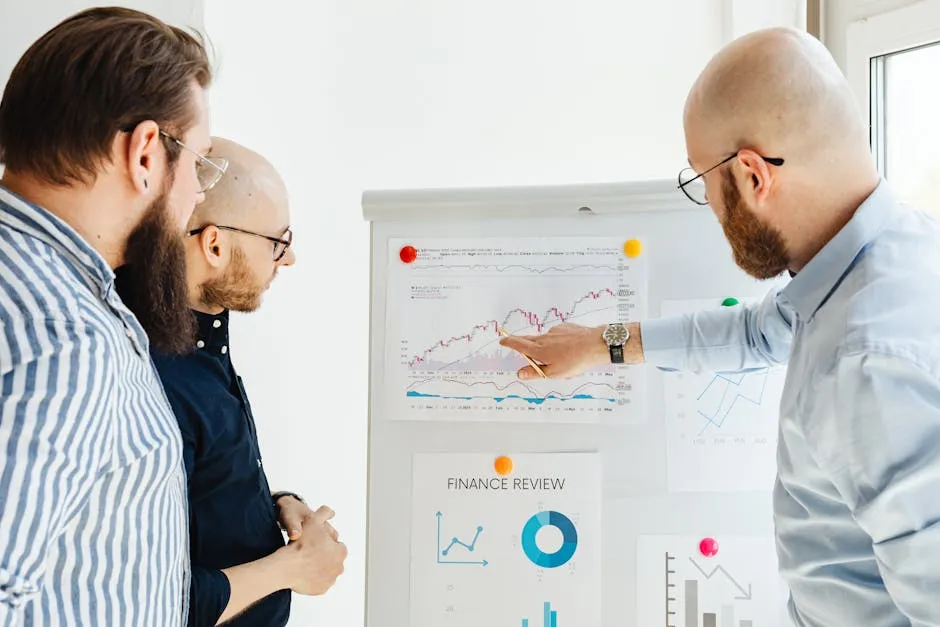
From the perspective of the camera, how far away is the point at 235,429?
4.27 ft

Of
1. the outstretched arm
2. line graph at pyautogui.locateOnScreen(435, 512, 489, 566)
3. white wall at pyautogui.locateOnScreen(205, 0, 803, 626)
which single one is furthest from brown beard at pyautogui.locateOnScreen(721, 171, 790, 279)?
white wall at pyautogui.locateOnScreen(205, 0, 803, 626)

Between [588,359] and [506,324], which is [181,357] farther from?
[588,359]

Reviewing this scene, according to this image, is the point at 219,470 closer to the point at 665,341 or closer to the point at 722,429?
the point at 665,341

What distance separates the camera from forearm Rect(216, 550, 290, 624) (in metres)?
1.18

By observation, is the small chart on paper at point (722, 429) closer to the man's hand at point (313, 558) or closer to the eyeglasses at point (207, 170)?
the man's hand at point (313, 558)

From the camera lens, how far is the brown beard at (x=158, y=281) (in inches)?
39.1

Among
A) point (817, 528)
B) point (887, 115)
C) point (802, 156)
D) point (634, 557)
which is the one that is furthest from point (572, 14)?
point (817, 528)

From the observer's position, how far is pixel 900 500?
91 cm

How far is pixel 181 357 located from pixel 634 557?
2.99 ft

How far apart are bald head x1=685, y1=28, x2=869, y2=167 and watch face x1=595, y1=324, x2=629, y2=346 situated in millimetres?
438

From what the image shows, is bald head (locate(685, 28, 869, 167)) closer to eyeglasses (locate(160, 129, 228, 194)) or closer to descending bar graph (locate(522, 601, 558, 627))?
eyeglasses (locate(160, 129, 228, 194))

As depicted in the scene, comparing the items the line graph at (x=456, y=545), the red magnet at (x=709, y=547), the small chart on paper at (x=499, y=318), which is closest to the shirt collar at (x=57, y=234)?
the small chart on paper at (x=499, y=318)

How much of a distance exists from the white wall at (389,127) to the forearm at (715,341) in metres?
0.91

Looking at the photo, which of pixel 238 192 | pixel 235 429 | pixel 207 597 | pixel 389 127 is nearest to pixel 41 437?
pixel 207 597
